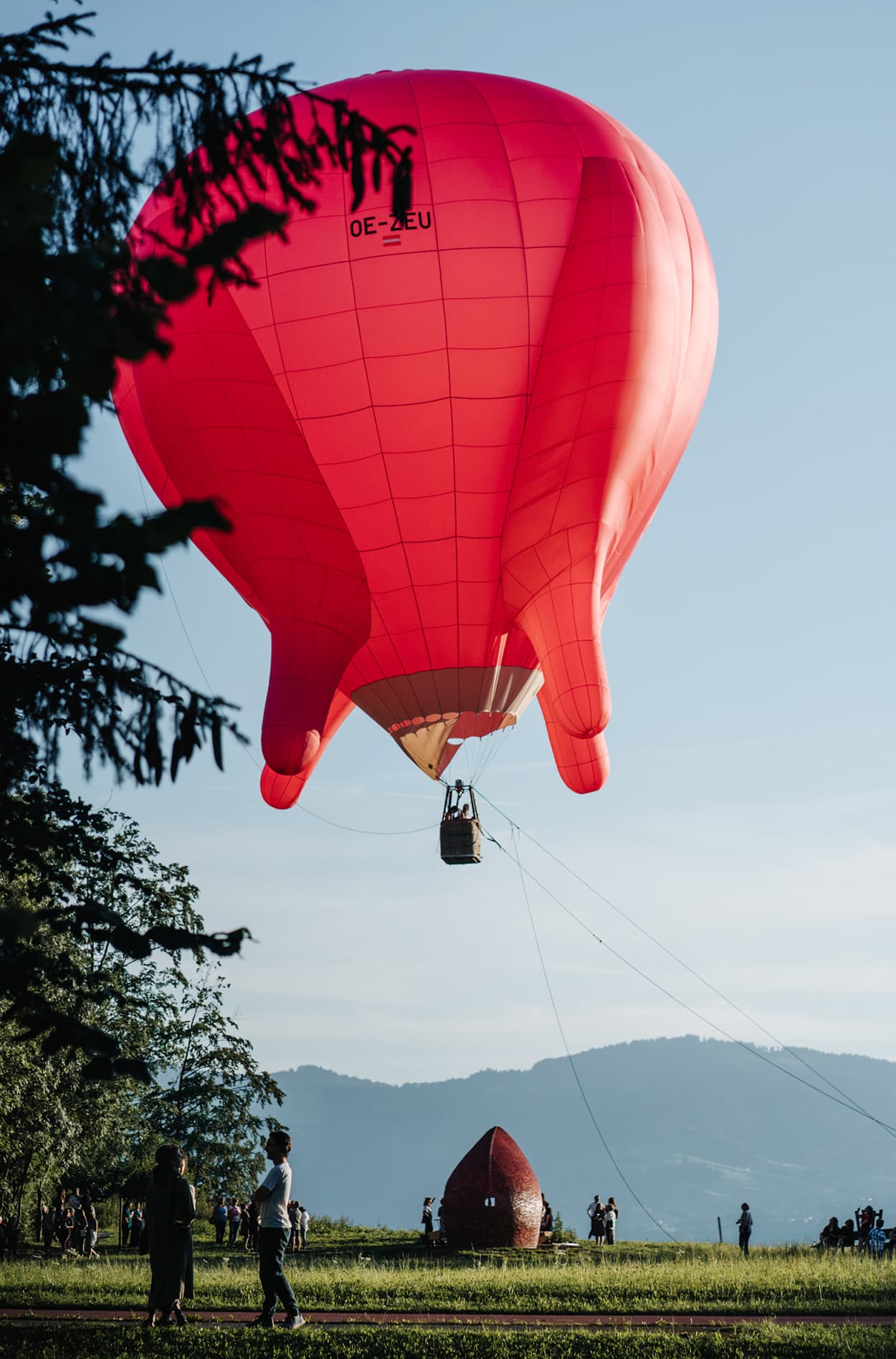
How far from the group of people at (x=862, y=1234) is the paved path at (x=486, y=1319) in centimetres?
1543

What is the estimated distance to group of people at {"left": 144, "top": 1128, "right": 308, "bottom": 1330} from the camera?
449 inches

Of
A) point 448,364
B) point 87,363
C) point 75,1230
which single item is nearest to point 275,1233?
point 87,363

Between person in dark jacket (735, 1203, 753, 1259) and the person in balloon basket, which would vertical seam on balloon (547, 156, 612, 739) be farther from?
person in dark jacket (735, 1203, 753, 1259)

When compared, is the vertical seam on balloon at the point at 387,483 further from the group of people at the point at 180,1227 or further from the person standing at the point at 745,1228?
the person standing at the point at 745,1228

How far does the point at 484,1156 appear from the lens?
26578mm

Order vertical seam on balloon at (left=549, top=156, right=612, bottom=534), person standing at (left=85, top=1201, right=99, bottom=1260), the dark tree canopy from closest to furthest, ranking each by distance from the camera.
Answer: the dark tree canopy
vertical seam on balloon at (left=549, top=156, right=612, bottom=534)
person standing at (left=85, top=1201, right=99, bottom=1260)

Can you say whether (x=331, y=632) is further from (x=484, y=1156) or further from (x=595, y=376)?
(x=484, y=1156)

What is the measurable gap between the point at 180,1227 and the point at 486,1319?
2792 millimetres

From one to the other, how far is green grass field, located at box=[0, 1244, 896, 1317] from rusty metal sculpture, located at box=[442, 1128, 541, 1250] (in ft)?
18.7

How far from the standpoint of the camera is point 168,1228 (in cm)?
1158

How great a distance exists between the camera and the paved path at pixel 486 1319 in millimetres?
12047

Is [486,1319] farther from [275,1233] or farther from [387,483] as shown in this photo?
[387,483]

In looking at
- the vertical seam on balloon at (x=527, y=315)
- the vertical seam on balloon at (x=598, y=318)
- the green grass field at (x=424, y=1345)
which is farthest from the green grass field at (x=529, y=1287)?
the vertical seam on balloon at (x=598, y=318)

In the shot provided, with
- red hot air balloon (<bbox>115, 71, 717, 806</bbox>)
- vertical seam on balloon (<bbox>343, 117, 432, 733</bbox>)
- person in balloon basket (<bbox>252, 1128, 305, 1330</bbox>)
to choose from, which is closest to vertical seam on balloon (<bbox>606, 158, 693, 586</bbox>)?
red hot air balloon (<bbox>115, 71, 717, 806</bbox>)
